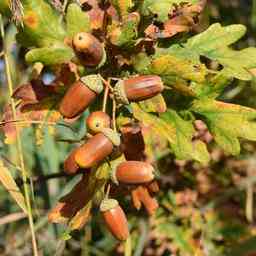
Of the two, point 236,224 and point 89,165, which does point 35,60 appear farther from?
point 236,224

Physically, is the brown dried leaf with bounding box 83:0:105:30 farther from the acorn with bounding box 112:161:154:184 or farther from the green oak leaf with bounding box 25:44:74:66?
the acorn with bounding box 112:161:154:184

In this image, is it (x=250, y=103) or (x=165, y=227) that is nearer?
(x=250, y=103)

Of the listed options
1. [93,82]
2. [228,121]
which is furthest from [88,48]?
[228,121]

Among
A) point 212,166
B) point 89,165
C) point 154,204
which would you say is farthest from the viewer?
point 212,166

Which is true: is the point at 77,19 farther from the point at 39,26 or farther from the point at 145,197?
the point at 145,197

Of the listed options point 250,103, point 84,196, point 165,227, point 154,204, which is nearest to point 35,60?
point 84,196

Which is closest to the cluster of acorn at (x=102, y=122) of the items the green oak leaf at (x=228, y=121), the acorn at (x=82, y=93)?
the acorn at (x=82, y=93)
